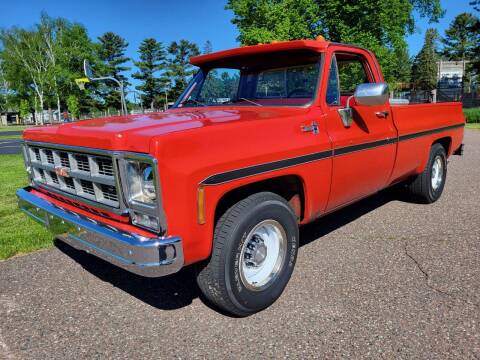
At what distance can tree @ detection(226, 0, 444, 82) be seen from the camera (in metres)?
23.0

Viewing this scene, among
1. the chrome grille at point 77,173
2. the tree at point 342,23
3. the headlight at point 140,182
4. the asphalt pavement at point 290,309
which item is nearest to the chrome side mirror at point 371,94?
the asphalt pavement at point 290,309

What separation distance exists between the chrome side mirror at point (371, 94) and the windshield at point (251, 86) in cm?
45

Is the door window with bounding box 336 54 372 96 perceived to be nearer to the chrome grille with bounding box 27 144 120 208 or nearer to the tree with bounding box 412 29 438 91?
the chrome grille with bounding box 27 144 120 208

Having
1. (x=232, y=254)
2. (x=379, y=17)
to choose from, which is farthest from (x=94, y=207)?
(x=379, y=17)

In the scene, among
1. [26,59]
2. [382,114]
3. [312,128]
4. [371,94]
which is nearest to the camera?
[312,128]

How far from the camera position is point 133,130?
8.46 ft

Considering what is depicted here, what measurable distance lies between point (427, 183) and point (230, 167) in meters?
3.90

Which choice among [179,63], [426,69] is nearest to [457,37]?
[426,69]

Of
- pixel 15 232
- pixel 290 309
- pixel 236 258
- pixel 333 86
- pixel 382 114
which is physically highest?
pixel 333 86

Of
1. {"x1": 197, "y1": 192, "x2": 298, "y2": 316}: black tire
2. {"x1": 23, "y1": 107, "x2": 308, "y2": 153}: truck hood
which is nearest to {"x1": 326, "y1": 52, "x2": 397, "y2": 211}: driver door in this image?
{"x1": 23, "y1": 107, "x2": 308, "y2": 153}: truck hood

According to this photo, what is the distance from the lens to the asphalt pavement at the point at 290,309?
8.50 ft

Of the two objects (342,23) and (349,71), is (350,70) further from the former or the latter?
(342,23)

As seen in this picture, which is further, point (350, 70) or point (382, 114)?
point (350, 70)

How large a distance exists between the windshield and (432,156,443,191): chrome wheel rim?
2.95m
